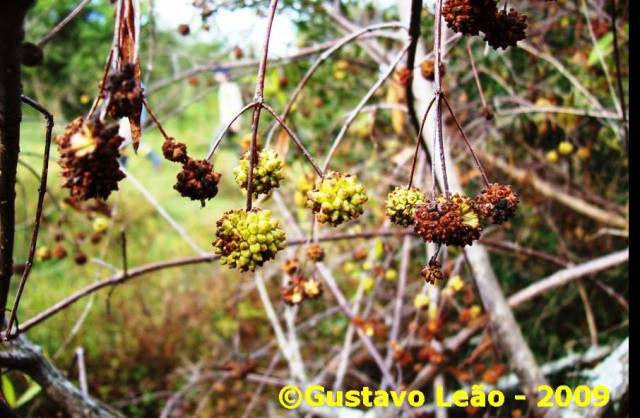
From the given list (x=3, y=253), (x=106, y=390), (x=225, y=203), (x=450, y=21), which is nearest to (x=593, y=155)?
(x=450, y=21)

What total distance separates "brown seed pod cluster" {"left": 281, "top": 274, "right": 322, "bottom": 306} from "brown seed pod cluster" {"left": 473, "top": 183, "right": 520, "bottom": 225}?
524mm

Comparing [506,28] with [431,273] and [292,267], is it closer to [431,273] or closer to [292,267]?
[431,273]

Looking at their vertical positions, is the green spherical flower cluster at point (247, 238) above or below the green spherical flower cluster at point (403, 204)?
below

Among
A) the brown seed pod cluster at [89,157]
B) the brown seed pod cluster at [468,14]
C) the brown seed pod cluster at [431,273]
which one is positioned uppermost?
the brown seed pod cluster at [468,14]

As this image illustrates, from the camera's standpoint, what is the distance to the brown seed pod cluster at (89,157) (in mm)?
556

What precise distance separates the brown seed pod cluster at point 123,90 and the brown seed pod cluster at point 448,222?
0.37 m

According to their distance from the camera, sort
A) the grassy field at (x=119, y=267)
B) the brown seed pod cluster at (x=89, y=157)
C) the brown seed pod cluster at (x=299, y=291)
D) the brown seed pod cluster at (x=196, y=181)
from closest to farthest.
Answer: the brown seed pod cluster at (x=89, y=157), the brown seed pod cluster at (x=196, y=181), the brown seed pod cluster at (x=299, y=291), the grassy field at (x=119, y=267)

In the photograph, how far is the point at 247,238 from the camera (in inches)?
27.3

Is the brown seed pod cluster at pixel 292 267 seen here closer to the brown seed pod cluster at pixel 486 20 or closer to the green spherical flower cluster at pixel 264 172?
the green spherical flower cluster at pixel 264 172

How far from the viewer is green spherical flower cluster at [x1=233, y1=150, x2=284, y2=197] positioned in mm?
752

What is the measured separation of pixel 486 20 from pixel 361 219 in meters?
2.39

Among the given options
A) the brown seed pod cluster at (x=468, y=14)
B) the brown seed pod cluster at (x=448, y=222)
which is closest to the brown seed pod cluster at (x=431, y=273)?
the brown seed pod cluster at (x=448, y=222)

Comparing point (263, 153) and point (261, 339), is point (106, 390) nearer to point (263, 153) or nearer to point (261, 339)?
point (261, 339)

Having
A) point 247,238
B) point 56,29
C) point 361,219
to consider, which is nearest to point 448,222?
point 247,238
